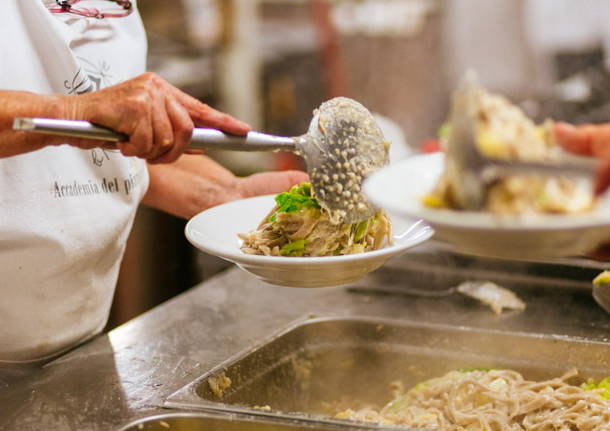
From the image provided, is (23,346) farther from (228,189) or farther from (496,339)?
(496,339)

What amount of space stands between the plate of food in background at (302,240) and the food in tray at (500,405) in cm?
42

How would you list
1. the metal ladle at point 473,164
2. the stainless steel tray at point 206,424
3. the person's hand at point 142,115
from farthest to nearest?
1. the stainless steel tray at point 206,424
2. the person's hand at point 142,115
3. the metal ladle at point 473,164

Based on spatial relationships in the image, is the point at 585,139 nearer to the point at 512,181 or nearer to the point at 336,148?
the point at 512,181

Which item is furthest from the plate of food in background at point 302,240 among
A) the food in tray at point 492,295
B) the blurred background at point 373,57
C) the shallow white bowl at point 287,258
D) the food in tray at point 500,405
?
the blurred background at point 373,57

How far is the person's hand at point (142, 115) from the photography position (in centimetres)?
139

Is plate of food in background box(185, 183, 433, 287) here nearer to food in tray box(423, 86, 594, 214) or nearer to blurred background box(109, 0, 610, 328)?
food in tray box(423, 86, 594, 214)

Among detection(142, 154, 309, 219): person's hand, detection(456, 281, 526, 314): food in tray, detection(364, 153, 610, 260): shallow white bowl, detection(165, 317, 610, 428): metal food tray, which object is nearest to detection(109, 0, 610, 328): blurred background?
detection(142, 154, 309, 219): person's hand

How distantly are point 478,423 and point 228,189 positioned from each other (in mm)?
953

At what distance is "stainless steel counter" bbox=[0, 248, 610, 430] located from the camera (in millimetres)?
1634

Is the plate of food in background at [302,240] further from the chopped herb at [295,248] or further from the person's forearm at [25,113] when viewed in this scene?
the person's forearm at [25,113]

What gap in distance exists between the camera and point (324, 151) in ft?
5.16

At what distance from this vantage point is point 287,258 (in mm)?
1536

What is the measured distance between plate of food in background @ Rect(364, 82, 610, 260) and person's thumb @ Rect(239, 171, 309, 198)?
87 centimetres

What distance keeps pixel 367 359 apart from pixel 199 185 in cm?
72
